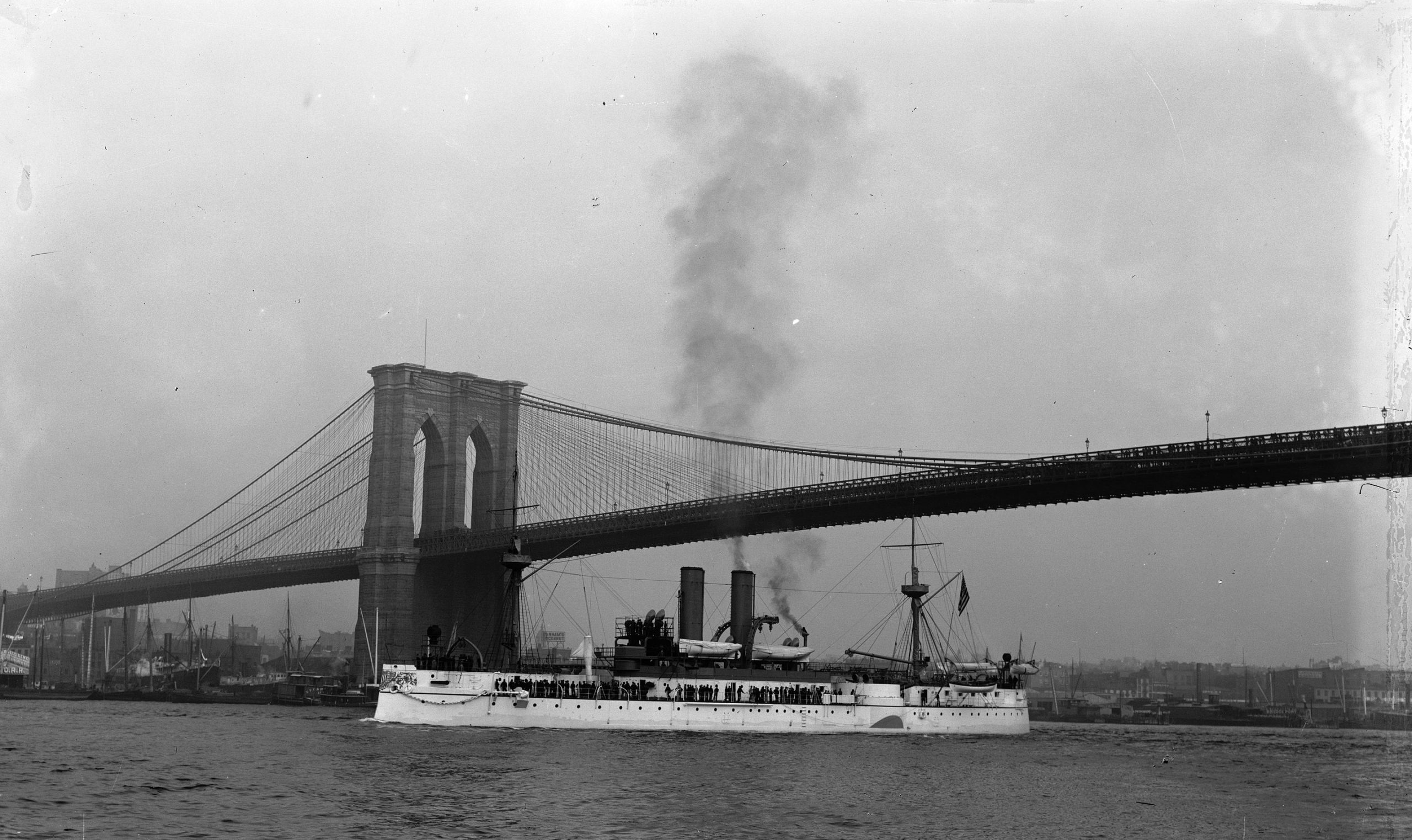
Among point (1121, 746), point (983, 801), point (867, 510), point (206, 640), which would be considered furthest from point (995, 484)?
point (206, 640)

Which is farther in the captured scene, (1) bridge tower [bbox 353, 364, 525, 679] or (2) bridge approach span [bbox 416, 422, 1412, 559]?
(1) bridge tower [bbox 353, 364, 525, 679]

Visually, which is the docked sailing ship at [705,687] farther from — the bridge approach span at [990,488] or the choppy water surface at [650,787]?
the bridge approach span at [990,488]

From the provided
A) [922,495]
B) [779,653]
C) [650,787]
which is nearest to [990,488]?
[922,495]

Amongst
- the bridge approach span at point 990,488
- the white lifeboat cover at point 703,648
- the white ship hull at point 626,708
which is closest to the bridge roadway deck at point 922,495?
the bridge approach span at point 990,488

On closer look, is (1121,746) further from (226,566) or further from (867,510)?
(226,566)

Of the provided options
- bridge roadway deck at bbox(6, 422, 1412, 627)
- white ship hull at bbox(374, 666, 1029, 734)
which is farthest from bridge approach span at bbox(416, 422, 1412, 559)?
white ship hull at bbox(374, 666, 1029, 734)

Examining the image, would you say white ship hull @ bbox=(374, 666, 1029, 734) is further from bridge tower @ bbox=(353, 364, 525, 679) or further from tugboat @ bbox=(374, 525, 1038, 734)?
bridge tower @ bbox=(353, 364, 525, 679)
